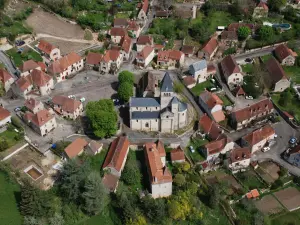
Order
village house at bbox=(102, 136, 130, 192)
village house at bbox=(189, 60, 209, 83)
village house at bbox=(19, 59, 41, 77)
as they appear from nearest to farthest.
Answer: village house at bbox=(102, 136, 130, 192) < village house at bbox=(19, 59, 41, 77) < village house at bbox=(189, 60, 209, 83)

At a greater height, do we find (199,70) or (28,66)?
(28,66)

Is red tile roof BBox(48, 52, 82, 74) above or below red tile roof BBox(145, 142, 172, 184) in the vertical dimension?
above

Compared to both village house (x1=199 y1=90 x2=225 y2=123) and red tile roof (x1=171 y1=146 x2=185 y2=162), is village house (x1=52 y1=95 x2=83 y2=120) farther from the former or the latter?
village house (x1=199 y1=90 x2=225 y2=123)

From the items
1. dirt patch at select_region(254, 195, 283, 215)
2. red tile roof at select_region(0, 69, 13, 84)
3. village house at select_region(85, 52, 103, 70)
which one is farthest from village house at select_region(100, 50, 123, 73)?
dirt patch at select_region(254, 195, 283, 215)

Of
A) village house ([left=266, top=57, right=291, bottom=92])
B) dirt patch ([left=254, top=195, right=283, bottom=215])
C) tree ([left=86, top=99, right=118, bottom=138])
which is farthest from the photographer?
village house ([left=266, top=57, right=291, bottom=92])

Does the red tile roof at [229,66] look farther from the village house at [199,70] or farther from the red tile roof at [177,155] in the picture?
the red tile roof at [177,155]

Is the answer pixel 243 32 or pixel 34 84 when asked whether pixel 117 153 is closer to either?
pixel 34 84

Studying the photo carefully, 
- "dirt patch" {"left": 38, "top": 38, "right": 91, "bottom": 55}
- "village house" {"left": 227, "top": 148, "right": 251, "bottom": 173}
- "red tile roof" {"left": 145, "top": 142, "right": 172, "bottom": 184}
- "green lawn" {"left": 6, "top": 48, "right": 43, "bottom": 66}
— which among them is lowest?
"village house" {"left": 227, "top": 148, "right": 251, "bottom": 173}

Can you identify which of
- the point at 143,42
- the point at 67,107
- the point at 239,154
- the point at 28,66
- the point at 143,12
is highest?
the point at 143,12

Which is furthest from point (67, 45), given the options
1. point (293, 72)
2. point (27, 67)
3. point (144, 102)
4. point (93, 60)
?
point (293, 72)
